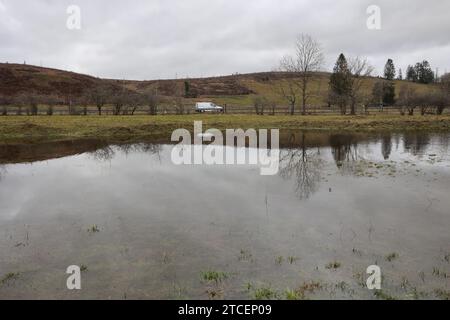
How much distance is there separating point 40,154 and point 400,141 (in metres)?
24.4

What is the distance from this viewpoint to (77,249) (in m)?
7.99

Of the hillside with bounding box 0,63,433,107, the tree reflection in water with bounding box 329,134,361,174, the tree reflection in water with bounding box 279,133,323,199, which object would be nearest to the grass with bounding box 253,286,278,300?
the tree reflection in water with bounding box 279,133,323,199

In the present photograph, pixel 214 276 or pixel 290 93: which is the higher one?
pixel 290 93

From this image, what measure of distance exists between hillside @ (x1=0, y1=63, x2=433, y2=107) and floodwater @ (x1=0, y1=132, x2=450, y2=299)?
171 feet

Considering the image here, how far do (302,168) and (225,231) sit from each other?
896 cm

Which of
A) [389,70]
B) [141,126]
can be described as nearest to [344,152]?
[141,126]

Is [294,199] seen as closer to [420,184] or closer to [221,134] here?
[420,184]

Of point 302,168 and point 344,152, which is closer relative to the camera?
point 302,168

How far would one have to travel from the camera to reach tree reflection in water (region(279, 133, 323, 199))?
522 inches

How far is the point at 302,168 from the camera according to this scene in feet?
56.2

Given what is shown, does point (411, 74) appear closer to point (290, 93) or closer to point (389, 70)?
point (389, 70)
